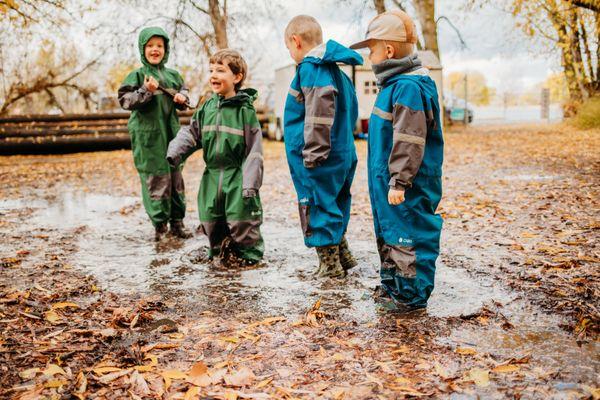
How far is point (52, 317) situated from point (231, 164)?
1825 mm

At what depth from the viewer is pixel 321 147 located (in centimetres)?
415

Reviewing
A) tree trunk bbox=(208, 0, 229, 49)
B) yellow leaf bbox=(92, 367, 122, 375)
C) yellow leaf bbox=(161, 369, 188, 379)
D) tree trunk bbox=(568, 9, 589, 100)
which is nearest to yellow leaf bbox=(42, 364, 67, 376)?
yellow leaf bbox=(92, 367, 122, 375)

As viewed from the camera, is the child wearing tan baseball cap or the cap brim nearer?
the child wearing tan baseball cap

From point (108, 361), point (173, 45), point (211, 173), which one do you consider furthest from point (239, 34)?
point (108, 361)

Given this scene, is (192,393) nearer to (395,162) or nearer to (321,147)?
(395,162)

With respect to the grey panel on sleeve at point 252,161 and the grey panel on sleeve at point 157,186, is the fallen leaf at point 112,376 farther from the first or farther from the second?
the grey panel on sleeve at point 157,186

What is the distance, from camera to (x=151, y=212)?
5922mm

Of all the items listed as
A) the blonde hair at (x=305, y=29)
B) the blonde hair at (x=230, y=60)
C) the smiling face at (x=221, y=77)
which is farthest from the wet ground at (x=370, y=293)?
the blonde hair at (x=305, y=29)

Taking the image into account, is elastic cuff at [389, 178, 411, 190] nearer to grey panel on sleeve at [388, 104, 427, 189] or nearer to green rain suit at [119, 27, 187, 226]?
grey panel on sleeve at [388, 104, 427, 189]

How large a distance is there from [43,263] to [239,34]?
18.5 meters

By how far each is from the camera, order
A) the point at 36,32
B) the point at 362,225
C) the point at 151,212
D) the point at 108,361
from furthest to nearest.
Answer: the point at 36,32 < the point at 362,225 < the point at 151,212 < the point at 108,361

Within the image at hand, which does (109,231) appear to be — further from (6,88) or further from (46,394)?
(6,88)

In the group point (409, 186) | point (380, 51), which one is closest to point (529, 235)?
point (409, 186)

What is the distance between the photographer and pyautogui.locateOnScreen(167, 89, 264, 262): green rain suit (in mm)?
4801
